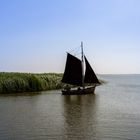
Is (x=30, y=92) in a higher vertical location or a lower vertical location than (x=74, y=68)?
lower

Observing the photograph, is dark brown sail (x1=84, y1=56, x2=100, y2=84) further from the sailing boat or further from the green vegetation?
the green vegetation

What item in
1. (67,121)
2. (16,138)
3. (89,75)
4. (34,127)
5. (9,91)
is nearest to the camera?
(16,138)

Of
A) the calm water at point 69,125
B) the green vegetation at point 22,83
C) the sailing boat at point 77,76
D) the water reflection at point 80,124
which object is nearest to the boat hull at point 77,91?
the sailing boat at point 77,76

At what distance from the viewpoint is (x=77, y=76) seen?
48594 millimetres

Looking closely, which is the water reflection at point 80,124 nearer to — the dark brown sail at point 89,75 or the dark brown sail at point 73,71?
the dark brown sail at point 73,71

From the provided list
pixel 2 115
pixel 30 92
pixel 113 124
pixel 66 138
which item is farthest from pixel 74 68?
pixel 66 138

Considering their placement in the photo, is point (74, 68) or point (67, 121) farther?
point (74, 68)

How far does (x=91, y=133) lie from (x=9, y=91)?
94.9ft

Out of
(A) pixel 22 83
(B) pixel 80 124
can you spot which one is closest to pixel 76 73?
(A) pixel 22 83

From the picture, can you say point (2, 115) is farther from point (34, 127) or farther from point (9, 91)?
point (9, 91)

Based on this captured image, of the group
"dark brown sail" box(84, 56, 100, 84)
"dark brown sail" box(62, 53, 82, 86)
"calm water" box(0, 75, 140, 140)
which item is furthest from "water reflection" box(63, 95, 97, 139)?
"dark brown sail" box(84, 56, 100, 84)

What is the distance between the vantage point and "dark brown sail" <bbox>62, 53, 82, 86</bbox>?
4769cm

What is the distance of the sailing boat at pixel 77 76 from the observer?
4762 cm

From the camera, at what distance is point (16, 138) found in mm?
17141
